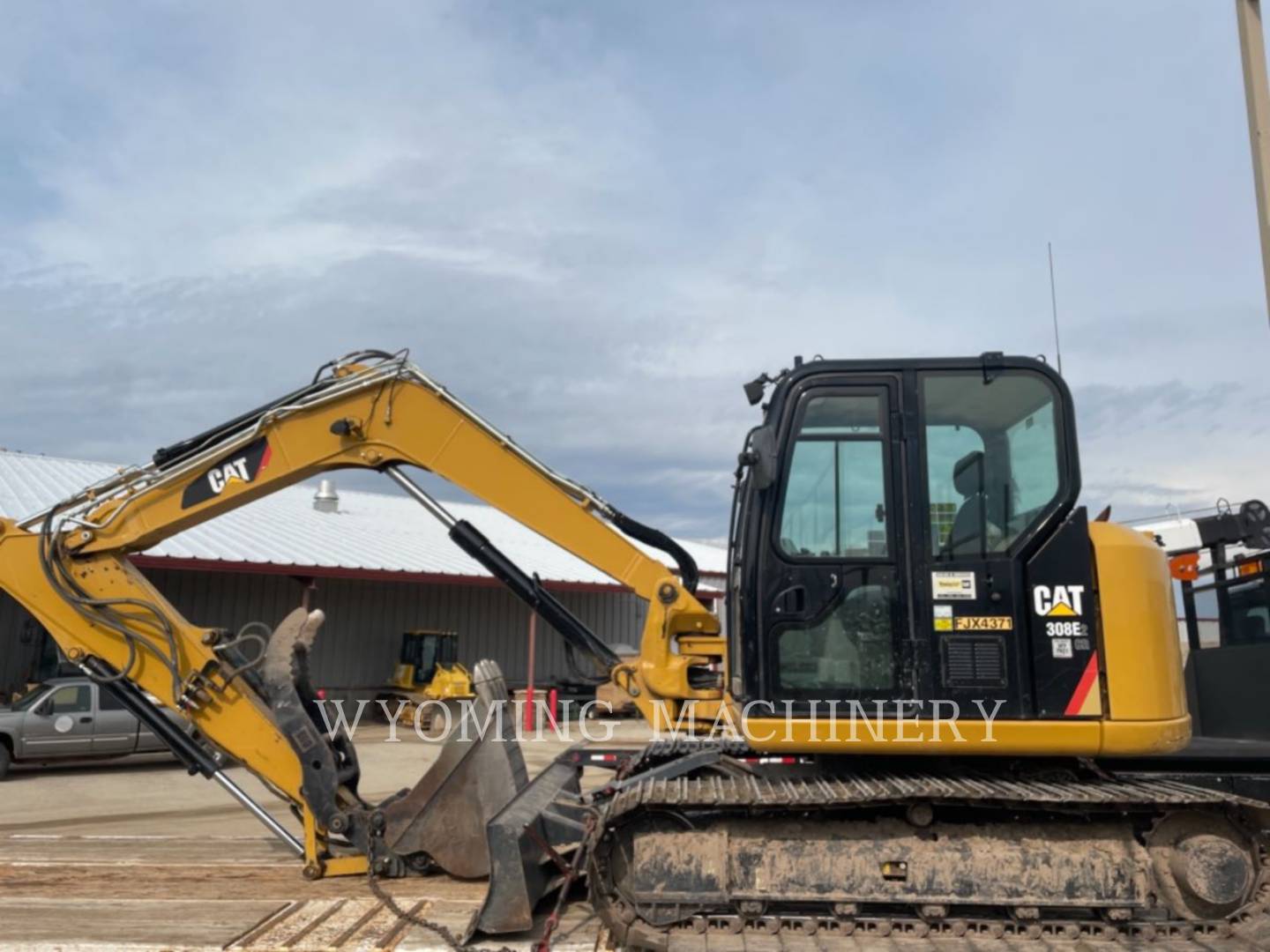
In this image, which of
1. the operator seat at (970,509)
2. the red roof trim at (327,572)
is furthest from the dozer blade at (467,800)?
the red roof trim at (327,572)

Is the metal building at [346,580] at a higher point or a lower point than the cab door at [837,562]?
higher

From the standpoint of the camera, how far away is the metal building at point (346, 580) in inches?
770

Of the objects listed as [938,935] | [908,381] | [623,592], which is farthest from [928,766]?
[623,592]

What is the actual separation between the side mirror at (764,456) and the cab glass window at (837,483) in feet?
0.47

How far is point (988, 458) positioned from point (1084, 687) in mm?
1277

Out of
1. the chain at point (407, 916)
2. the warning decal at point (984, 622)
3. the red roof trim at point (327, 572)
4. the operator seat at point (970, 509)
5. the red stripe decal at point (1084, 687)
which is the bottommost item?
the chain at point (407, 916)

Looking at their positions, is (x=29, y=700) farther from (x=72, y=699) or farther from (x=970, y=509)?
(x=970, y=509)

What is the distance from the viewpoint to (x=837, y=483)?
5480 millimetres

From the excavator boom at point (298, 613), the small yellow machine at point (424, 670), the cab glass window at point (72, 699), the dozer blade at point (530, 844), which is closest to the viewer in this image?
the dozer blade at point (530, 844)

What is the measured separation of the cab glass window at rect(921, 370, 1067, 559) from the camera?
5375 millimetres

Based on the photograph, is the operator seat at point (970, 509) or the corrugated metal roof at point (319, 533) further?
the corrugated metal roof at point (319, 533)

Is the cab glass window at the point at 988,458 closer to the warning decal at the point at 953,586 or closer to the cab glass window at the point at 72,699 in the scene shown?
the warning decal at the point at 953,586

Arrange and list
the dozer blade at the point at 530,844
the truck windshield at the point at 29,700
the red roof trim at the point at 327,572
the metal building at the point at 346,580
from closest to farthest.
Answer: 1. the dozer blade at the point at 530,844
2. the truck windshield at the point at 29,700
3. the red roof trim at the point at 327,572
4. the metal building at the point at 346,580

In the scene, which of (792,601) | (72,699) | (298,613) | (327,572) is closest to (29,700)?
(72,699)
